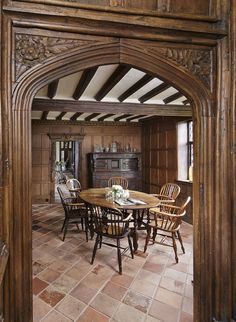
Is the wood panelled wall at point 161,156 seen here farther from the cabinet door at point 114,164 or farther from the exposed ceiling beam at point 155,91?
the exposed ceiling beam at point 155,91

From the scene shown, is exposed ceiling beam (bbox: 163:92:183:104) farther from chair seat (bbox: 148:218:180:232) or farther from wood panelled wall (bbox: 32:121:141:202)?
wood panelled wall (bbox: 32:121:141:202)

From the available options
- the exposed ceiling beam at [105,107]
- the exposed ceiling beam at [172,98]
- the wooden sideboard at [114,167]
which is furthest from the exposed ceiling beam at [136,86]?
the wooden sideboard at [114,167]

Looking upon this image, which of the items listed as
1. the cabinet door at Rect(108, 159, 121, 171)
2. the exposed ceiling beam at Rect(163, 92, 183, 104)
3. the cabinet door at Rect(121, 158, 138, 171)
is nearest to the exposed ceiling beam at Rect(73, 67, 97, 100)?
the exposed ceiling beam at Rect(163, 92, 183, 104)

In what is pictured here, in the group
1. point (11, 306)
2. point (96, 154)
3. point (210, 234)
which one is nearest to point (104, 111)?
point (96, 154)

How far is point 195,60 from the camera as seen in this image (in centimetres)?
164

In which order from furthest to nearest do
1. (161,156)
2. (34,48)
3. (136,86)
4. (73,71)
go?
(161,156) < (136,86) < (73,71) < (34,48)

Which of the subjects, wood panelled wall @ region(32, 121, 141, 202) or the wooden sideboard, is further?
the wooden sideboard

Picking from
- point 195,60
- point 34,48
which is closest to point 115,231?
point 195,60

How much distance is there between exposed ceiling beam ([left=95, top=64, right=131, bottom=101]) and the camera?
Result: 9.26ft

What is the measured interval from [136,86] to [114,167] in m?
4.14

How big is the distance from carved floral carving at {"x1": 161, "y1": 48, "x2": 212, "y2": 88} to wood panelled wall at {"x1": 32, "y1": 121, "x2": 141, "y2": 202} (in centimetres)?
601

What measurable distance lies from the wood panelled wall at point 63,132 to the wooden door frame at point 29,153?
19.5ft

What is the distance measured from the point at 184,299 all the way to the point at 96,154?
529cm

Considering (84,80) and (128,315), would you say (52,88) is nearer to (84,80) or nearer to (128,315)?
(84,80)
